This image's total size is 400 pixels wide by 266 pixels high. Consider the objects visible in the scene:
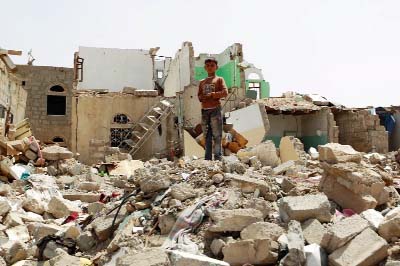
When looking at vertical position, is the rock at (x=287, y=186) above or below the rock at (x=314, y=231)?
above

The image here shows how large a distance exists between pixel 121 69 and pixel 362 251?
70.2 ft

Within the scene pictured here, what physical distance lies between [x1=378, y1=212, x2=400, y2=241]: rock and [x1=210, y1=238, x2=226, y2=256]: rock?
1.27m

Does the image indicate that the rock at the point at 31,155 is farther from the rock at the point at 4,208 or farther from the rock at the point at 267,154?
the rock at the point at 267,154

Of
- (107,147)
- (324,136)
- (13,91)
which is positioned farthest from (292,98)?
(13,91)

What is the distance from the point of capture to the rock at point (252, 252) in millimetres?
3424

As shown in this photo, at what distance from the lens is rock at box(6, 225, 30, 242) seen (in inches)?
230

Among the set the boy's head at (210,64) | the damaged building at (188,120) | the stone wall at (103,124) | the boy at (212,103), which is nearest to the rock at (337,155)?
the boy at (212,103)

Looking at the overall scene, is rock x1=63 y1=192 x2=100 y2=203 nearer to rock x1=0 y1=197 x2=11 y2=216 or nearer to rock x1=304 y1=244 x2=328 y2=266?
rock x1=0 y1=197 x2=11 y2=216

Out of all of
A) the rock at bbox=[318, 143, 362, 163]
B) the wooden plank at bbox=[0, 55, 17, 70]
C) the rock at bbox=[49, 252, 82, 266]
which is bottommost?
the rock at bbox=[49, 252, 82, 266]

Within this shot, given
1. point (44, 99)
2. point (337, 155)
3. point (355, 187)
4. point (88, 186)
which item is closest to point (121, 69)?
point (44, 99)

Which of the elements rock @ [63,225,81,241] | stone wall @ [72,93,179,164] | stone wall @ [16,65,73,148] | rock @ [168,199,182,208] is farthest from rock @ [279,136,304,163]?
stone wall @ [16,65,73,148]

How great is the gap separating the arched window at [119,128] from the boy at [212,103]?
1063 cm

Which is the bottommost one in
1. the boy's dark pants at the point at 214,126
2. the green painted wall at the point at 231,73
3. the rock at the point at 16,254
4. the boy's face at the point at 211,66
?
the rock at the point at 16,254

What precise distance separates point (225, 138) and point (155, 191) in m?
8.31
